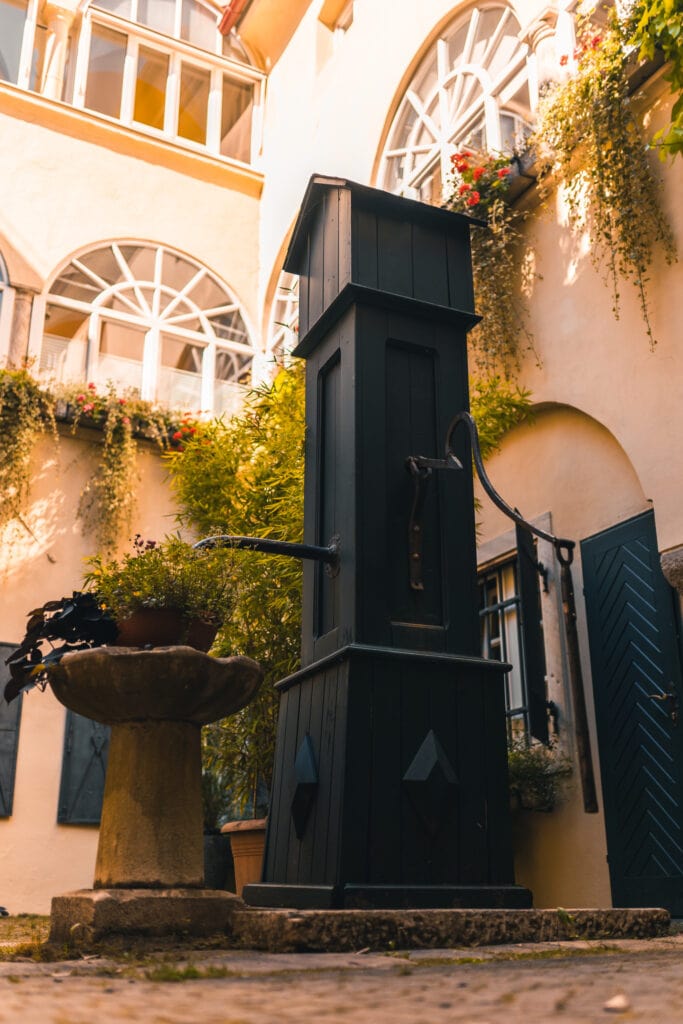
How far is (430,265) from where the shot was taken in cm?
352

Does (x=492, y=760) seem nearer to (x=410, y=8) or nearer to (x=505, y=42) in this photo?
(x=505, y=42)

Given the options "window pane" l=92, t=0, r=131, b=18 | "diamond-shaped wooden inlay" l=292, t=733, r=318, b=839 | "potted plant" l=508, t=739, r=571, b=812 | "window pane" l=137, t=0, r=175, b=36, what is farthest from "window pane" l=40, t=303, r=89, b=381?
"diamond-shaped wooden inlay" l=292, t=733, r=318, b=839

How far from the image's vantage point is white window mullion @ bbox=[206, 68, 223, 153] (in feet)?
35.9

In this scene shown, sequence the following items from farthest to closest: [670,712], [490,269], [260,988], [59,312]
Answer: [59,312] < [490,269] < [670,712] < [260,988]

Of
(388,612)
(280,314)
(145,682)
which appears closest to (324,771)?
(388,612)

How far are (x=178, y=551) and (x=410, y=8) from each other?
6.67 m

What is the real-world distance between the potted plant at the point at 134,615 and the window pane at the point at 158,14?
9.66 m

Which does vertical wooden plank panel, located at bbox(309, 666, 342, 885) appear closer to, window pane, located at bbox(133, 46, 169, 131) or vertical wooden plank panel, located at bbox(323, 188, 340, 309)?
vertical wooden plank panel, located at bbox(323, 188, 340, 309)

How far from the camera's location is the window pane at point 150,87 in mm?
10820

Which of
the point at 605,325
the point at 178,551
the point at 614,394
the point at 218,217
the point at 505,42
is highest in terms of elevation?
the point at 218,217

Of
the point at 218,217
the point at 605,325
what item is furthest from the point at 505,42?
the point at 218,217

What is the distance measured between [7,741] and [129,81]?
6.99 metres

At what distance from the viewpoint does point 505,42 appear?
282 inches

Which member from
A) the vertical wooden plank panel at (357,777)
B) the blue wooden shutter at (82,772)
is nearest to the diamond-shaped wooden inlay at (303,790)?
the vertical wooden plank panel at (357,777)
